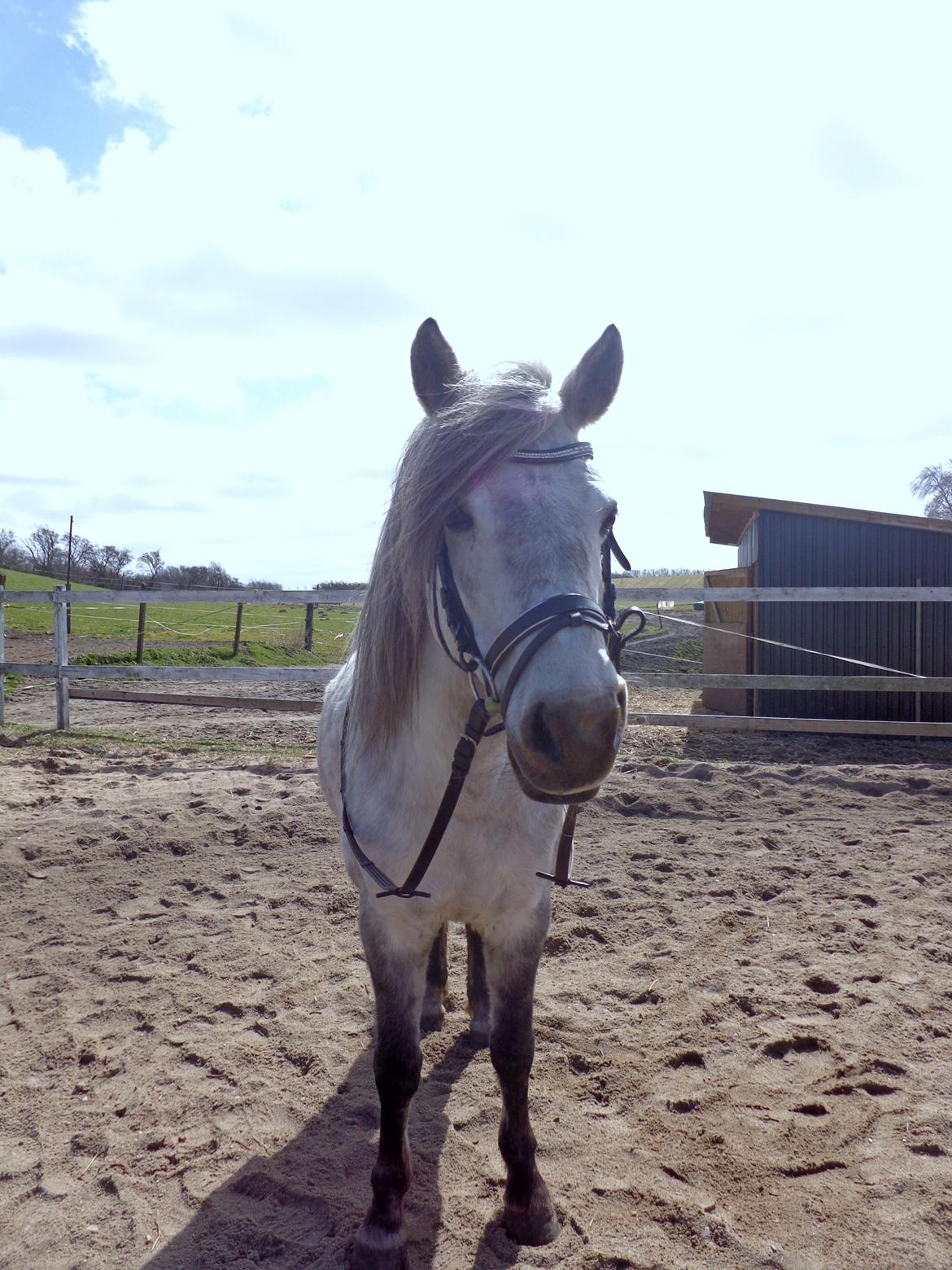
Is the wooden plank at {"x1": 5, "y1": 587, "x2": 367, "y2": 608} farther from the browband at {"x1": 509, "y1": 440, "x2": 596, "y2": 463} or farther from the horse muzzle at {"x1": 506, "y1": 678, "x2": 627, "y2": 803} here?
the horse muzzle at {"x1": 506, "y1": 678, "x2": 627, "y2": 803}

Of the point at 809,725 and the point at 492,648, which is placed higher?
the point at 492,648

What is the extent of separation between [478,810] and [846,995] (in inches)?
84.4

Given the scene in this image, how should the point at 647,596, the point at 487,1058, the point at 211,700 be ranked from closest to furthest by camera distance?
1. the point at 487,1058
2. the point at 647,596
3. the point at 211,700

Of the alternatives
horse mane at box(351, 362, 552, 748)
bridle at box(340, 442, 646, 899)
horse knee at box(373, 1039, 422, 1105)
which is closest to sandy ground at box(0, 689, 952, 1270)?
horse knee at box(373, 1039, 422, 1105)

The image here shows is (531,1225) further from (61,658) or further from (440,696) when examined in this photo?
A: (61,658)

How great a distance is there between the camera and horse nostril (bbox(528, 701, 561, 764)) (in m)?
1.47

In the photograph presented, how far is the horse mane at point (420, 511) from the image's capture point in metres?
1.74

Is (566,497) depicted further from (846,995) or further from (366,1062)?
(846,995)

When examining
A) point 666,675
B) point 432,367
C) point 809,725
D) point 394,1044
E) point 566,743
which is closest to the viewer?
point 566,743

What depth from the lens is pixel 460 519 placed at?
173cm

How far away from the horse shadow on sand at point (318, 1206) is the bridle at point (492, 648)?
94 centimetres

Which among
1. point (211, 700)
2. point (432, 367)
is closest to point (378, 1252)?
point (432, 367)

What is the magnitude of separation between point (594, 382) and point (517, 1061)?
190cm

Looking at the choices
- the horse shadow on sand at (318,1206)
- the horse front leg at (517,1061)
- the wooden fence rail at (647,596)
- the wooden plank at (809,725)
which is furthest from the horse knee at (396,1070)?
the wooden plank at (809,725)
